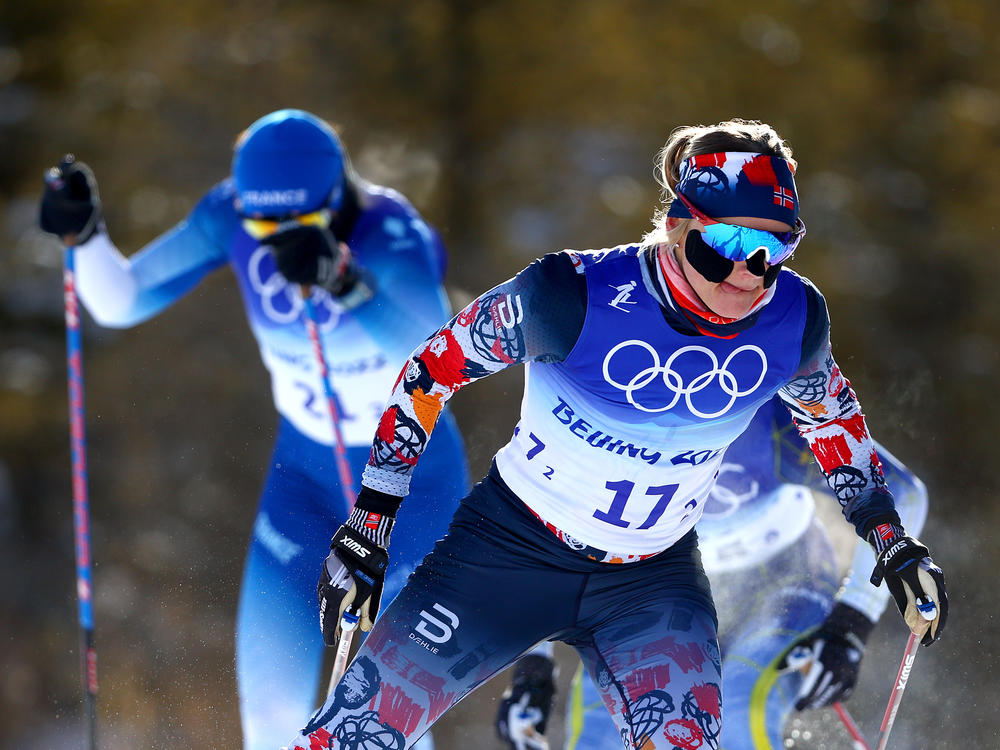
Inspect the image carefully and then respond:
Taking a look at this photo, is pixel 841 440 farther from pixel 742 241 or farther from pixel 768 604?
pixel 768 604

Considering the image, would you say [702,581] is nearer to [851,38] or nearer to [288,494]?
[288,494]

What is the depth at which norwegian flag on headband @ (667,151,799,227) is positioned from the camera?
220 cm

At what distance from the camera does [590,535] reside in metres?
2.40

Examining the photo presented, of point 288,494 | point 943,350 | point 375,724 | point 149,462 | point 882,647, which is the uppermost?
point 375,724

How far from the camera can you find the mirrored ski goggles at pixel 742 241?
2.18 metres

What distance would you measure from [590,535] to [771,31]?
7971mm

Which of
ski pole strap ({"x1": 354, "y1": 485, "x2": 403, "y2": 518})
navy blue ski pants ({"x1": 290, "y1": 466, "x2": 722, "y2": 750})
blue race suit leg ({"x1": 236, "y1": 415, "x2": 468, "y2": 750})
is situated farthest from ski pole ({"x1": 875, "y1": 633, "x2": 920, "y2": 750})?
blue race suit leg ({"x1": 236, "y1": 415, "x2": 468, "y2": 750})

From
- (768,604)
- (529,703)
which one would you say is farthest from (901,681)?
(529,703)

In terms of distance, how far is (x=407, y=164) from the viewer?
31.0ft

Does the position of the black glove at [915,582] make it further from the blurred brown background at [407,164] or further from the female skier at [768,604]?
the blurred brown background at [407,164]

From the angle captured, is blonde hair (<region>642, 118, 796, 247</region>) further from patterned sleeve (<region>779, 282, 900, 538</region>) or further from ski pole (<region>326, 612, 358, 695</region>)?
ski pole (<region>326, 612, 358, 695</region>)

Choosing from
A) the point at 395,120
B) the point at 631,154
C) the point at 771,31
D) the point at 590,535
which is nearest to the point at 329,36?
the point at 395,120

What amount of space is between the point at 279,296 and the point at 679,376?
5.55 feet

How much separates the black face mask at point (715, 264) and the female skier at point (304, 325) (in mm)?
1298
